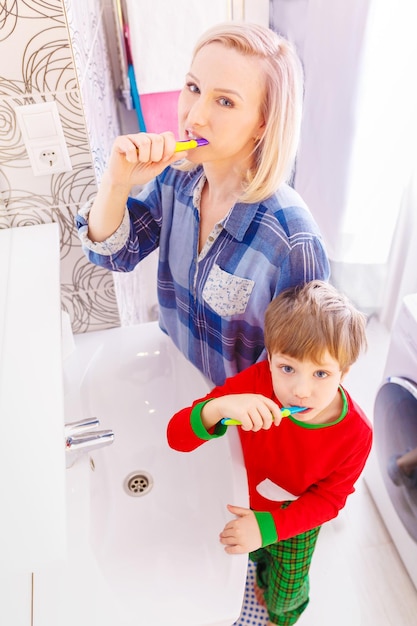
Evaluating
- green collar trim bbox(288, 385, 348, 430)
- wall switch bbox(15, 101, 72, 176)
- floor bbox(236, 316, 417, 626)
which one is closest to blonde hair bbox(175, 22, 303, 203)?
wall switch bbox(15, 101, 72, 176)

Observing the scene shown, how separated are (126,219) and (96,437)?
0.40 meters

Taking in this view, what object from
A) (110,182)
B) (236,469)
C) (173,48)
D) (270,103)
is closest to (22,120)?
(110,182)

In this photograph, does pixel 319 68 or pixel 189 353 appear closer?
pixel 189 353

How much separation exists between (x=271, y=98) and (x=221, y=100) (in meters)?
0.08

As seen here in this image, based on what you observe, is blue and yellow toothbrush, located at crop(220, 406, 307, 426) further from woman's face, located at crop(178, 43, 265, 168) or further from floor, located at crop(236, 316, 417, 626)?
floor, located at crop(236, 316, 417, 626)

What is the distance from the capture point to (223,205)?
1.00m

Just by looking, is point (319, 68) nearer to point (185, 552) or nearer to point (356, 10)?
point (356, 10)

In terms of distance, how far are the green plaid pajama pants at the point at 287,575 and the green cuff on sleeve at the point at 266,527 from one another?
0.58 ft

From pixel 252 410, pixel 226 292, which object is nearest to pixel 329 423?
pixel 252 410

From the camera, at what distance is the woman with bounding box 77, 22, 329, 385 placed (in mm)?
846

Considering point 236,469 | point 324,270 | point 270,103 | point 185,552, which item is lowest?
point 185,552

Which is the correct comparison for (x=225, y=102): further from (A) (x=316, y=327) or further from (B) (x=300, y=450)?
(B) (x=300, y=450)

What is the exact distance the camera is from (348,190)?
1.73 meters

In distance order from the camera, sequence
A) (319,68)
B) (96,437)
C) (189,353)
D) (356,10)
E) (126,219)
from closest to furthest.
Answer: (96,437)
(126,219)
(189,353)
(356,10)
(319,68)
